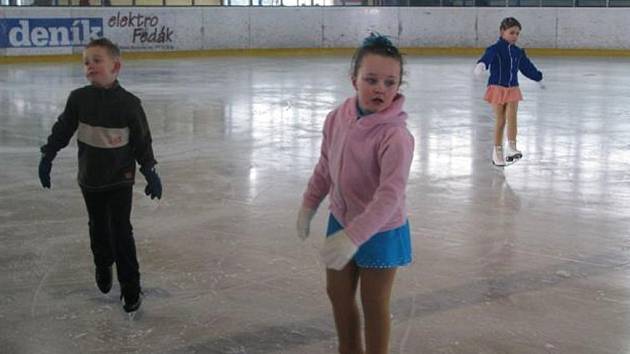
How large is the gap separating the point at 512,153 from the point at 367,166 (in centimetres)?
583

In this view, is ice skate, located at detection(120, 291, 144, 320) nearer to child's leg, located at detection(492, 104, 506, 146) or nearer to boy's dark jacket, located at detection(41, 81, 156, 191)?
boy's dark jacket, located at detection(41, 81, 156, 191)

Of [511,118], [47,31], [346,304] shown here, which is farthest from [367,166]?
[47,31]

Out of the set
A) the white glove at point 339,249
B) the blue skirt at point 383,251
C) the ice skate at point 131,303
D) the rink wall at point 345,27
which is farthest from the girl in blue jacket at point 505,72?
the rink wall at point 345,27

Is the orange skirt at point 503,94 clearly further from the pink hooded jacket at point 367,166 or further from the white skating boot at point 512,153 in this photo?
the pink hooded jacket at point 367,166

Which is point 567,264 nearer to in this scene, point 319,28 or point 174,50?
point 174,50

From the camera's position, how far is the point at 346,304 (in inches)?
125

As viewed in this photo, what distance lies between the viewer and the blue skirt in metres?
3.01

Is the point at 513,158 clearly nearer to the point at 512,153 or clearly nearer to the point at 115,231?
the point at 512,153

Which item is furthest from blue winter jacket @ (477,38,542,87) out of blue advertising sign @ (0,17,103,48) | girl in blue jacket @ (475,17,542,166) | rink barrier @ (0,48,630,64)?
rink barrier @ (0,48,630,64)

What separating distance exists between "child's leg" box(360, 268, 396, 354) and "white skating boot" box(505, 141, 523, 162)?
5611 mm

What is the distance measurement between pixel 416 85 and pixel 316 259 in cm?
1188

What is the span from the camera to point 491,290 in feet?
15.1

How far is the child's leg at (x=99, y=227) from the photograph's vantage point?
163 inches

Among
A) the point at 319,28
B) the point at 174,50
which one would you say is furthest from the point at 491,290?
the point at 319,28
